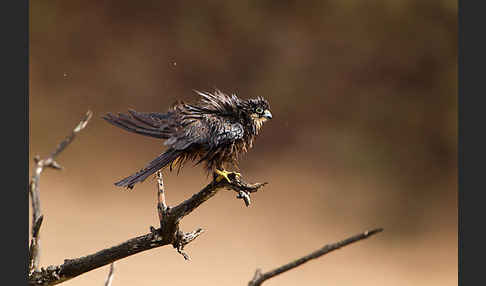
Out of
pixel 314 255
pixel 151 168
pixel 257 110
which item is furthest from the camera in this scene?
Answer: pixel 257 110

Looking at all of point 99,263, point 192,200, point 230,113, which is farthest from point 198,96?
point 99,263

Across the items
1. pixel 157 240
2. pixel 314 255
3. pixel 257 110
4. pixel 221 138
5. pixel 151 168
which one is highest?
pixel 257 110

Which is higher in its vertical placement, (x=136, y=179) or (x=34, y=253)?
(x=136, y=179)

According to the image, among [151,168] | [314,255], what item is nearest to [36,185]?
[151,168]

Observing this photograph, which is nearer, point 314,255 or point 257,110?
point 314,255

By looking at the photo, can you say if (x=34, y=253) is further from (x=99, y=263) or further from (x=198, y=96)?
(x=198, y=96)

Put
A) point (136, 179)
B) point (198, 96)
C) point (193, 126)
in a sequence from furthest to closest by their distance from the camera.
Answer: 1. point (198, 96)
2. point (193, 126)
3. point (136, 179)

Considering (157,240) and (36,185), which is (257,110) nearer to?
(157,240)

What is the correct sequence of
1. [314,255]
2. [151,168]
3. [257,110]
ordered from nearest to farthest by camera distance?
[314,255] < [151,168] < [257,110]
